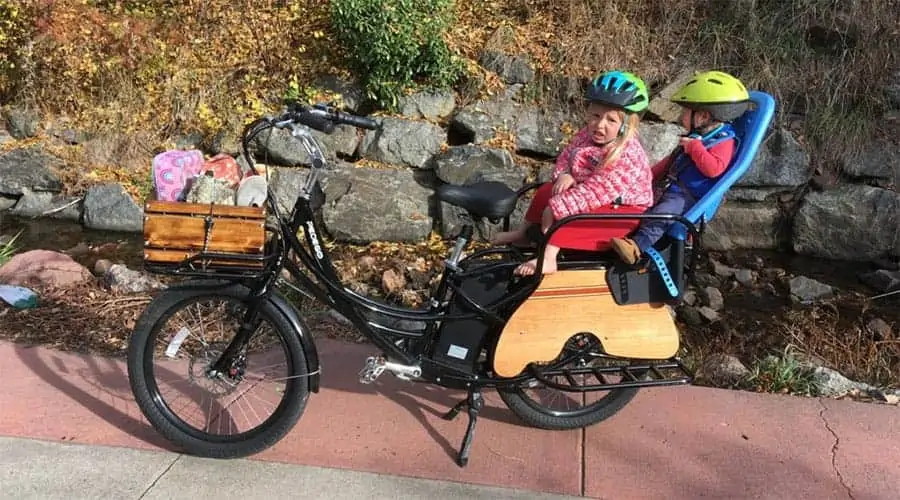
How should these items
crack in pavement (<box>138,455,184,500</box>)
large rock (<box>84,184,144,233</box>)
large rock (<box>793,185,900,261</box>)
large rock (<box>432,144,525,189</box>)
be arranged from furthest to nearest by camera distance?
large rock (<box>84,184,144,233</box>)
large rock (<box>432,144,525,189</box>)
large rock (<box>793,185,900,261</box>)
crack in pavement (<box>138,455,184,500</box>)

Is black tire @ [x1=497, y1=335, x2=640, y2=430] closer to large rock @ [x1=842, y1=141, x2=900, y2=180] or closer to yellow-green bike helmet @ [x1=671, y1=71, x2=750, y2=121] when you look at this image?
yellow-green bike helmet @ [x1=671, y1=71, x2=750, y2=121]

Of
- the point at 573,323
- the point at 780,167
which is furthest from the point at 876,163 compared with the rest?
the point at 573,323

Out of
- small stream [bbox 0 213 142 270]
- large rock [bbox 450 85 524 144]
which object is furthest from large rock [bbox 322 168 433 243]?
small stream [bbox 0 213 142 270]

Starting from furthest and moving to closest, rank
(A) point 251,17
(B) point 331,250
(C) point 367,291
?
(A) point 251,17 → (B) point 331,250 → (C) point 367,291

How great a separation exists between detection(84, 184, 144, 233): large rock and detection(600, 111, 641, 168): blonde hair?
16.4 feet

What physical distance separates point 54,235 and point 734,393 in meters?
5.70

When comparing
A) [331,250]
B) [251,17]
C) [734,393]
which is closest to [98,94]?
[251,17]

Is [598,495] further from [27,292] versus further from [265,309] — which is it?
[27,292]

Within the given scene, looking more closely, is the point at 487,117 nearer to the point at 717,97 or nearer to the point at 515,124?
the point at 515,124

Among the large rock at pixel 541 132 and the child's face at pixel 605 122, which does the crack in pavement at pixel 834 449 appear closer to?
→ the child's face at pixel 605 122

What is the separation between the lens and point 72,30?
778cm

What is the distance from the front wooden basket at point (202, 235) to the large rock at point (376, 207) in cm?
327

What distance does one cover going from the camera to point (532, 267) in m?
3.08

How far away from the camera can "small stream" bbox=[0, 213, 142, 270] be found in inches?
242
